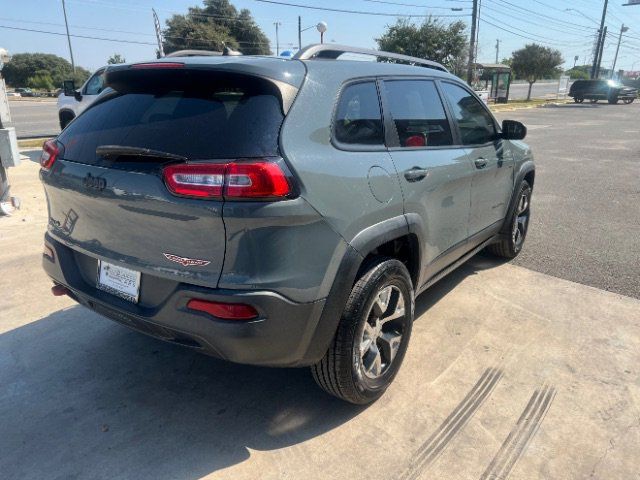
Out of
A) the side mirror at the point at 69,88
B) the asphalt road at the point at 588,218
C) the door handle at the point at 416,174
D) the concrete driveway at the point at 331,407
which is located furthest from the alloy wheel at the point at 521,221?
the side mirror at the point at 69,88

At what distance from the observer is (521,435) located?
248 cm

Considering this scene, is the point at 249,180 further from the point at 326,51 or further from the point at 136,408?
the point at 136,408

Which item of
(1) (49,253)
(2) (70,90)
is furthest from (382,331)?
(2) (70,90)

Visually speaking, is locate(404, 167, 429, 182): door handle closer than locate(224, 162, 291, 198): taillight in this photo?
No

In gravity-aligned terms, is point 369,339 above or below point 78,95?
below

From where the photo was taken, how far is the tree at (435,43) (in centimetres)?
3616

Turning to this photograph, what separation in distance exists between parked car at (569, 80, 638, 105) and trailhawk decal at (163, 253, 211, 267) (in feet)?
139

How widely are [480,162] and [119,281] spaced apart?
2580 mm

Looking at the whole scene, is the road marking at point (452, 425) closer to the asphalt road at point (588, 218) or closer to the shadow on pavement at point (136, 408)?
the shadow on pavement at point (136, 408)

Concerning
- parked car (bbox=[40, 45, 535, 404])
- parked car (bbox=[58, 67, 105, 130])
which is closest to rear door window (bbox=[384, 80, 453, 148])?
parked car (bbox=[40, 45, 535, 404])

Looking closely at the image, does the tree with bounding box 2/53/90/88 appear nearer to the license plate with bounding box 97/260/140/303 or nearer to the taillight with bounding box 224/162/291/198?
the license plate with bounding box 97/260/140/303

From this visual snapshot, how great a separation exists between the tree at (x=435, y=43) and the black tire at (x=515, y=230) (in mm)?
34007

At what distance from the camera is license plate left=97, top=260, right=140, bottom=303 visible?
230 cm

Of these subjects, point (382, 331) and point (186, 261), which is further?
point (382, 331)
